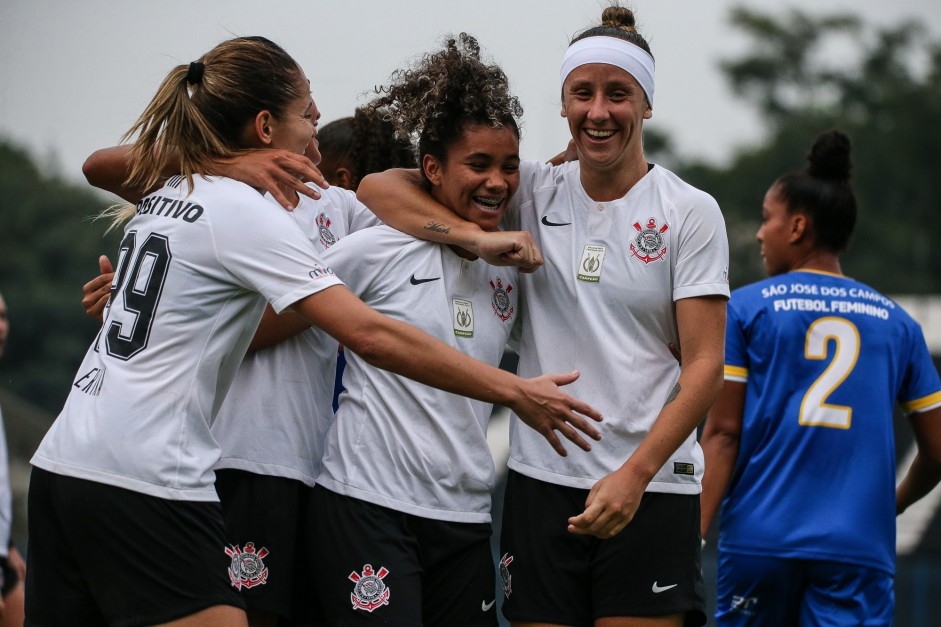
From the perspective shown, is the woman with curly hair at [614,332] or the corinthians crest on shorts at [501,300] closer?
the woman with curly hair at [614,332]

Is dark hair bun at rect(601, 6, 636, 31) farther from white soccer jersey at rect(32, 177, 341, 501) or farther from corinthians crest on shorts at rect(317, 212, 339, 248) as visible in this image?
white soccer jersey at rect(32, 177, 341, 501)

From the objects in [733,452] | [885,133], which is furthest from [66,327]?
[885,133]

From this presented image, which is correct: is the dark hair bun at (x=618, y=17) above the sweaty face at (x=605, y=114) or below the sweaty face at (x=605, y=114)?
above

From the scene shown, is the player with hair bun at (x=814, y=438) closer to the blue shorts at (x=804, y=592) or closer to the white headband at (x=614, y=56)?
the blue shorts at (x=804, y=592)

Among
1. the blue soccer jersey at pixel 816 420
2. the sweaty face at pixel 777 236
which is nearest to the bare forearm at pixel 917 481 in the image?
the blue soccer jersey at pixel 816 420

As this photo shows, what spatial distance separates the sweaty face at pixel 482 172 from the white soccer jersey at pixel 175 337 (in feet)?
2.19

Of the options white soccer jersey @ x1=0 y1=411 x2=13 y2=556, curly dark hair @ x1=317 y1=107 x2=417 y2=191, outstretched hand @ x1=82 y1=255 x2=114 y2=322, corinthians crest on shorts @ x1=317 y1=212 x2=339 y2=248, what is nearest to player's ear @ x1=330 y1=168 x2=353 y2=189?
curly dark hair @ x1=317 y1=107 x2=417 y2=191

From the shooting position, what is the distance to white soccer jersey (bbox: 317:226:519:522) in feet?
12.6

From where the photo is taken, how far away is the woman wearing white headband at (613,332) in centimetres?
383

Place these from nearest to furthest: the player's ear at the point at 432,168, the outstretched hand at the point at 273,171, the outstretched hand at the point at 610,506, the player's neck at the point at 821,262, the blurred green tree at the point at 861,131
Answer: the outstretched hand at the point at 610,506 < the outstretched hand at the point at 273,171 < the player's ear at the point at 432,168 < the player's neck at the point at 821,262 < the blurred green tree at the point at 861,131

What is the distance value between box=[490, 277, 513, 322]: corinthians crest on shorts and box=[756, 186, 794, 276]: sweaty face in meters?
1.94

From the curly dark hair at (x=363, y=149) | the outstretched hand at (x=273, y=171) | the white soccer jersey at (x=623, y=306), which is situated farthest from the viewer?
the curly dark hair at (x=363, y=149)

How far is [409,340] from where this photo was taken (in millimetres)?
3480

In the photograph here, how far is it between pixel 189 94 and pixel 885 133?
2254cm
